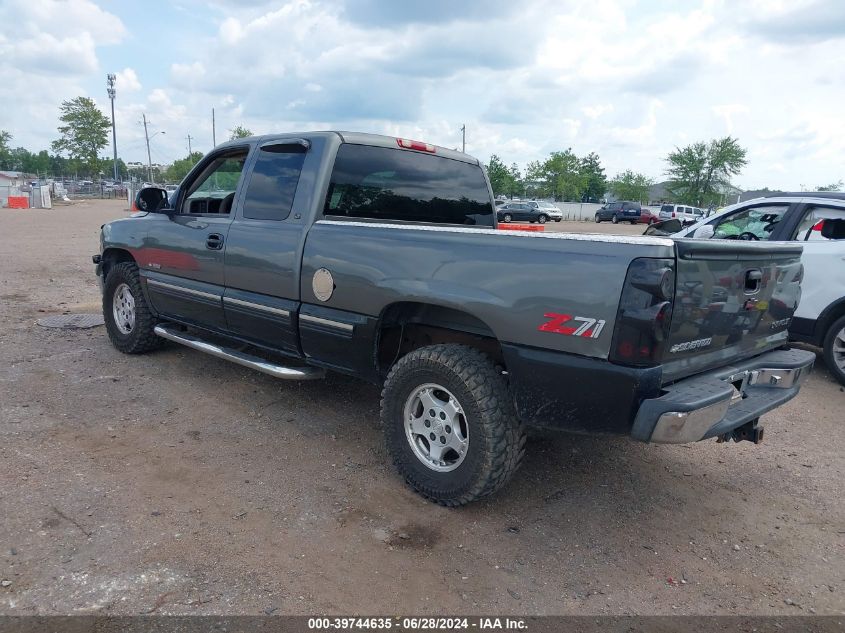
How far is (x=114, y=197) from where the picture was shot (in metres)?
61.0

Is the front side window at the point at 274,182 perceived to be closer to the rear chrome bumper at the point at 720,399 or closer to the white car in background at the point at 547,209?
the rear chrome bumper at the point at 720,399

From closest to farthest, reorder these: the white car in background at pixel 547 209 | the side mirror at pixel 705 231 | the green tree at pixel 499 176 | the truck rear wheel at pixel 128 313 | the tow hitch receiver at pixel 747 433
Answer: the tow hitch receiver at pixel 747 433 < the truck rear wheel at pixel 128 313 < the side mirror at pixel 705 231 < the white car in background at pixel 547 209 < the green tree at pixel 499 176

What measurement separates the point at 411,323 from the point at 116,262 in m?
3.75

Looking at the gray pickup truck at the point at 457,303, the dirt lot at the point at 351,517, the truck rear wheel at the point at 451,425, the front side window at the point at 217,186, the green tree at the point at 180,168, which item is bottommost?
the dirt lot at the point at 351,517

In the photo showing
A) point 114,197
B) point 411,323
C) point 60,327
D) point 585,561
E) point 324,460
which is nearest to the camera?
point 585,561

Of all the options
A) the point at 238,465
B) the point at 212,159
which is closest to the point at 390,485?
the point at 238,465

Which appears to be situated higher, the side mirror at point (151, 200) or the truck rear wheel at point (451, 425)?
the side mirror at point (151, 200)

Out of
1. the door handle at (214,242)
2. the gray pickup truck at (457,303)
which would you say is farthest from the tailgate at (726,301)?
the door handle at (214,242)

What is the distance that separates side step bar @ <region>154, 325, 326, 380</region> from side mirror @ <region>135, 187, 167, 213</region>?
3.39 feet

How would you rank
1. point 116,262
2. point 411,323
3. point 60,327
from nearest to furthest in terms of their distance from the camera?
point 411,323 → point 116,262 → point 60,327

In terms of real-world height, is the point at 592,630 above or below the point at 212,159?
below

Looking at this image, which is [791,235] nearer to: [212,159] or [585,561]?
[585,561]

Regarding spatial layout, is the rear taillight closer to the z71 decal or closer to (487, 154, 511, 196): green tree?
the z71 decal

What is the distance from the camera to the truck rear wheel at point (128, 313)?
5.59m
